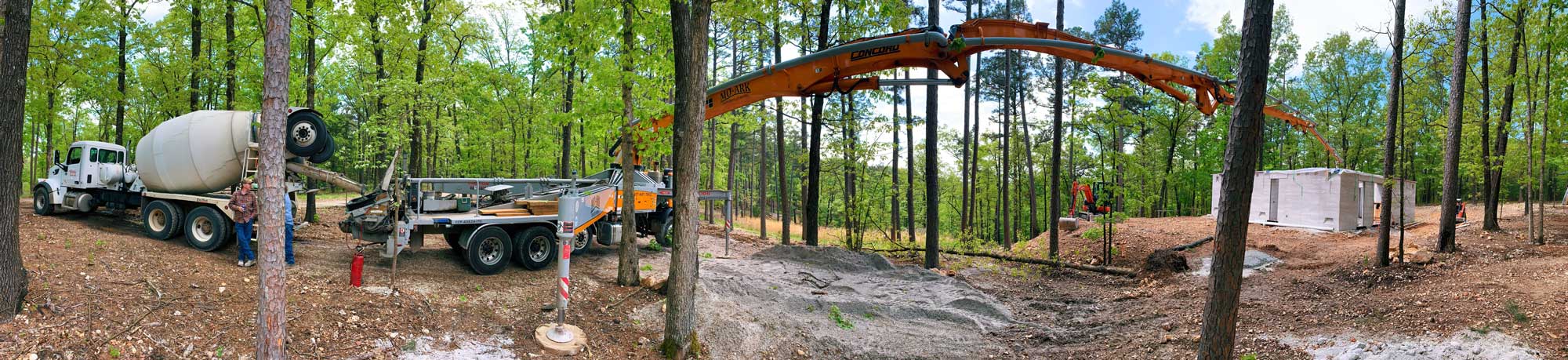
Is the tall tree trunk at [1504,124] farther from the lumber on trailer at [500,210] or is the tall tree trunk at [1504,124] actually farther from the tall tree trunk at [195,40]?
the tall tree trunk at [195,40]

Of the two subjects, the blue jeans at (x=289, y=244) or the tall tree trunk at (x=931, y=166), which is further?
the tall tree trunk at (x=931, y=166)

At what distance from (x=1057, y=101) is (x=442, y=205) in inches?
484

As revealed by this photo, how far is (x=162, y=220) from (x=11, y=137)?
199 inches

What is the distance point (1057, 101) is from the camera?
1435 centimetres

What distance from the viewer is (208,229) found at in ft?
31.7

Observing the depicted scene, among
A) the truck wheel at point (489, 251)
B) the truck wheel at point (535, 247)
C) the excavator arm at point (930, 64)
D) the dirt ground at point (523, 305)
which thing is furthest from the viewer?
the truck wheel at point (535, 247)

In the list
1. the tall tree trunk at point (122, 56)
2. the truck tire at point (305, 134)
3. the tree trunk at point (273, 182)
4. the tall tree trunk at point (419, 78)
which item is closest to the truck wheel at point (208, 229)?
the truck tire at point (305, 134)

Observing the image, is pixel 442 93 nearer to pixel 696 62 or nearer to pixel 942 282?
pixel 696 62

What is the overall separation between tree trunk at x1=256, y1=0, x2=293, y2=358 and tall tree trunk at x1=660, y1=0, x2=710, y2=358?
3.27m

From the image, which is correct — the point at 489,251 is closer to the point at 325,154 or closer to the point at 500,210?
the point at 500,210

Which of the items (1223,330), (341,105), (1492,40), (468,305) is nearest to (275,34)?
(468,305)

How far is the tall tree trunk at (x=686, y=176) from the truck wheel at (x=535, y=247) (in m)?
4.32

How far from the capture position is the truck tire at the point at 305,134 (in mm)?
9961

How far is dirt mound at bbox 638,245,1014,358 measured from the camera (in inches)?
304
